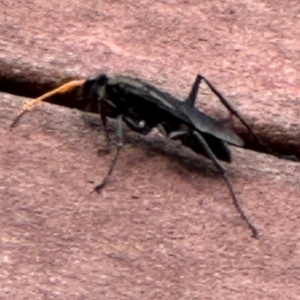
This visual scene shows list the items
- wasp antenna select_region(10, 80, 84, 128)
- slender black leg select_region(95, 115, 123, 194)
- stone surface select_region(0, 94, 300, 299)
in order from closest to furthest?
stone surface select_region(0, 94, 300, 299) → slender black leg select_region(95, 115, 123, 194) → wasp antenna select_region(10, 80, 84, 128)

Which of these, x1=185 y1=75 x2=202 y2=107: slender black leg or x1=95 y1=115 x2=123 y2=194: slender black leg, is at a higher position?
x1=185 y1=75 x2=202 y2=107: slender black leg

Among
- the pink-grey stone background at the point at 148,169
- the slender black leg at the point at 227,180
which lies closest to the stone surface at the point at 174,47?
the pink-grey stone background at the point at 148,169

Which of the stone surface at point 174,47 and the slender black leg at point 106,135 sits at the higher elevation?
the stone surface at point 174,47

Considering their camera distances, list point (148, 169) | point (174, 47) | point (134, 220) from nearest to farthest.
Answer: point (134, 220), point (148, 169), point (174, 47)

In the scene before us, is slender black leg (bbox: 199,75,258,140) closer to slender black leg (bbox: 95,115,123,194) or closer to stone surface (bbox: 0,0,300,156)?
stone surface (bbox: 0,0,300,156)

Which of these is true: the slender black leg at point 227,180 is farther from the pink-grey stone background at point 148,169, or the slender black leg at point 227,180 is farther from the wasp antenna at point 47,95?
the wasp antenna at point 47,95

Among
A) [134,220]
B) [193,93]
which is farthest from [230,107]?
[134,220]

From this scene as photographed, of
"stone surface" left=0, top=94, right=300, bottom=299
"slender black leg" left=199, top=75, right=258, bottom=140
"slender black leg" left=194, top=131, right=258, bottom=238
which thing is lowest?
"stone surface" left=0, top=94, right=300, bottom=299

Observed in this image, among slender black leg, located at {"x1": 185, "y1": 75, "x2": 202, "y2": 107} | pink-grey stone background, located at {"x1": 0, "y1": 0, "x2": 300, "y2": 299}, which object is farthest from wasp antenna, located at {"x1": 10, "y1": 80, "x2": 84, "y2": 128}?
slender black leg, located at {"x1": 185, "y1": 75, "x2": 202, "y2": 107}

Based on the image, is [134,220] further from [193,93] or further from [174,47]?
[174,47]
